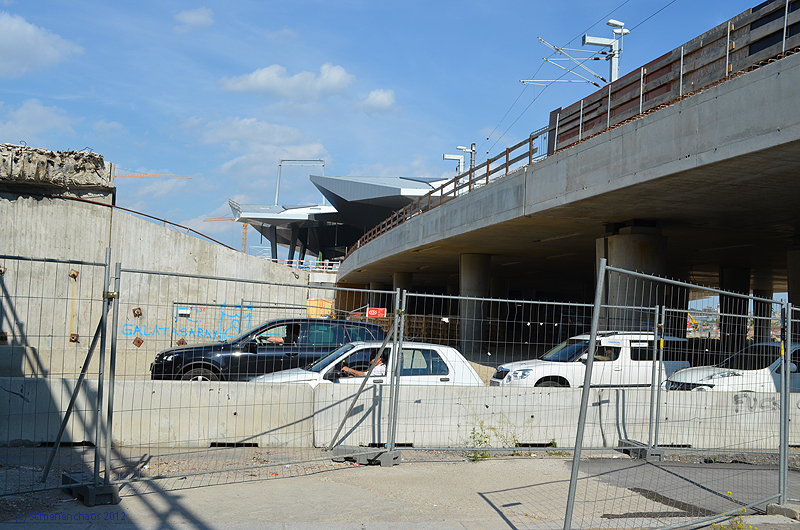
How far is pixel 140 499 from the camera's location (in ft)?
20.7

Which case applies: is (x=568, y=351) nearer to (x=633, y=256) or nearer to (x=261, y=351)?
(x=633, y=256)

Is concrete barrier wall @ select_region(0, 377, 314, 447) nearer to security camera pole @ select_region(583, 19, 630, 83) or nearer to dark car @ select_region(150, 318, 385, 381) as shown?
dark car @ select_region(150, 318, 385, 381)

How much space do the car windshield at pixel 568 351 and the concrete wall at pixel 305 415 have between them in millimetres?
3530

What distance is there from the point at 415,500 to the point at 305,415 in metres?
2.81

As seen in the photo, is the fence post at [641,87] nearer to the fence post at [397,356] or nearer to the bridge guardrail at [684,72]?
the bridge guardrail at [684,72]

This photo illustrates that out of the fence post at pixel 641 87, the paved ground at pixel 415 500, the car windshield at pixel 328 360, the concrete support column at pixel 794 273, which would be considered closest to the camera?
the paved ground at pixel 415 500

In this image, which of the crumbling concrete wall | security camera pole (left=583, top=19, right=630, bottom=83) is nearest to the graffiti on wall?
the crumbling concrete wall

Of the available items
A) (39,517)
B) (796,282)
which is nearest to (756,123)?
(39,517)

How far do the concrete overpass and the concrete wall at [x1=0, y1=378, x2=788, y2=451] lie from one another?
522cm

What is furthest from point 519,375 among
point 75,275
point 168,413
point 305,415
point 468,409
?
point 75,275

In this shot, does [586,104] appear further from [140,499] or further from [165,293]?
[165,293]

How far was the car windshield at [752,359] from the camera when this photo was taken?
42.1ft

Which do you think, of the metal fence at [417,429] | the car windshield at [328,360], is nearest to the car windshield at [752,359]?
the metal fence at [417,429]

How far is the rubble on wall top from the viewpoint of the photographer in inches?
757
